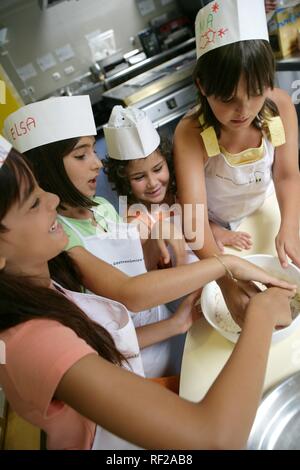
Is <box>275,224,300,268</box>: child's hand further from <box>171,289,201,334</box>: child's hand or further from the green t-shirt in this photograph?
the green t-shirt

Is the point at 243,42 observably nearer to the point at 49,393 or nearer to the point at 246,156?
the point at 246,156

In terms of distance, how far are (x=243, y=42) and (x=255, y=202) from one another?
18.8 inches

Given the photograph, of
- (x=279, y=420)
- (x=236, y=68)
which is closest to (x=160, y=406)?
(x=279, y=420)

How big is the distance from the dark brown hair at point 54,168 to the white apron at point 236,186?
45 cm

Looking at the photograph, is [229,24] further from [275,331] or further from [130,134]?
[275,331]

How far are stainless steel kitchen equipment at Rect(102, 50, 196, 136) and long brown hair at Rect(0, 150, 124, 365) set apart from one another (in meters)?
1.66

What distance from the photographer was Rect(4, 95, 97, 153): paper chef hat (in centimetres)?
85

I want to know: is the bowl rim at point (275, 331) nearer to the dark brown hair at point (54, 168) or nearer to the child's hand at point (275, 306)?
the child's hand at point (275, 306)

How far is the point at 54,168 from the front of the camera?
86 cm

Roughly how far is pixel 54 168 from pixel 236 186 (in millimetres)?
575

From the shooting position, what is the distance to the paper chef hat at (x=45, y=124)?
0.85 meters

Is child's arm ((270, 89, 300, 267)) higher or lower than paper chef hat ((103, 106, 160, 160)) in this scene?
lower

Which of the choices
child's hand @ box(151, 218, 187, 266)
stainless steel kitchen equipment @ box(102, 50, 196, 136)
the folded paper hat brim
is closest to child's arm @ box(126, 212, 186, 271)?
child's hand @ box(151, 218, 187, 266)
